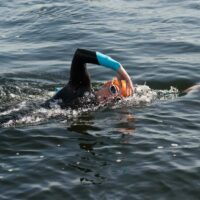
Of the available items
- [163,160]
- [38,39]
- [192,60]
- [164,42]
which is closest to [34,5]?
[38,39]

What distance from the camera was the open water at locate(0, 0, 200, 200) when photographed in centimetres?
944

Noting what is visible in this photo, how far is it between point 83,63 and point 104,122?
1.42 m

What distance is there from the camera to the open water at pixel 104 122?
944 cm

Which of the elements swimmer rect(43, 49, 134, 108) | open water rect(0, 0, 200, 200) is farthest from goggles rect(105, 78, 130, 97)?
open water rect(0, 0, 200, 200)

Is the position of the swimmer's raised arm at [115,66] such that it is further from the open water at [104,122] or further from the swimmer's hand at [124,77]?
the open water at [104,122]

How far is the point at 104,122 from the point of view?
485 inches

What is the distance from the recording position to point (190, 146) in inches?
430

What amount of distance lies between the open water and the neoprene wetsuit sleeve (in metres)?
0.72

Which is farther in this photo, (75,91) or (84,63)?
(75,91)

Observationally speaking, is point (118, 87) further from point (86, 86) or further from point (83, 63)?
point (83, 63)

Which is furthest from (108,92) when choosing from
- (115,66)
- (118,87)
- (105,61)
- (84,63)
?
(84,63)

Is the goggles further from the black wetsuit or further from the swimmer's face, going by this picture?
the black wetsuit

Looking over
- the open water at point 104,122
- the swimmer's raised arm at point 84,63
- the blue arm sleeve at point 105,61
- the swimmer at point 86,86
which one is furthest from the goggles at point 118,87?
the blue arm sleeve at point 105,61

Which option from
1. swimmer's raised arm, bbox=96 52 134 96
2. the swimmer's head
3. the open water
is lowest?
the open water
